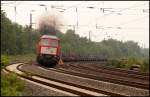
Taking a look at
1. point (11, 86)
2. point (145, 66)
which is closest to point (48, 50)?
point (145, 66)

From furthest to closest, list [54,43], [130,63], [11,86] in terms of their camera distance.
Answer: [130,63]
[54,43]
[11,86]

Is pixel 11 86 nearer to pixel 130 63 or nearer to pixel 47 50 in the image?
pixel 47 50

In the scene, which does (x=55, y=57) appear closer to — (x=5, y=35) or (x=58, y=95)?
(x=58, y=95)

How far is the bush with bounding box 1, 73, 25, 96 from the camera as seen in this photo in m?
10.7

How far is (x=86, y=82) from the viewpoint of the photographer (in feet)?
61.7

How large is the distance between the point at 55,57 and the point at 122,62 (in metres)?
11.2

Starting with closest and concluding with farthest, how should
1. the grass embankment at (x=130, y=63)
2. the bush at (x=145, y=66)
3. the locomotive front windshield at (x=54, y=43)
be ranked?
the bush at (x=145, y=66) → the locomotive front windshield at (x=54, y=43) → the grass embankment at (x=130, y=63)

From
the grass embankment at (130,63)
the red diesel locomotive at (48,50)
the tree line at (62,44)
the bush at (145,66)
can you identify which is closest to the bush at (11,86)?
the red diesel locomotive at (48,50)

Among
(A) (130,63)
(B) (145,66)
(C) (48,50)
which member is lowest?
(A) (130,63)

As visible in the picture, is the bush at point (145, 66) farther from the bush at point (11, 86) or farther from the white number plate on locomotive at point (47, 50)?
the bush at point (11, 86)

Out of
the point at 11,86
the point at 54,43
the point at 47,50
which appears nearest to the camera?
the point at 11,86

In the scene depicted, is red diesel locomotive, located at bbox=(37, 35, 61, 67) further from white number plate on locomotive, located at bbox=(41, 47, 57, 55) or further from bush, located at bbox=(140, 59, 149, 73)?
bush, located at bbox=(140, 59, 149, 73)

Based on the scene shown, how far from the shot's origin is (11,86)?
12.3m

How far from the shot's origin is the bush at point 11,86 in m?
10.7
